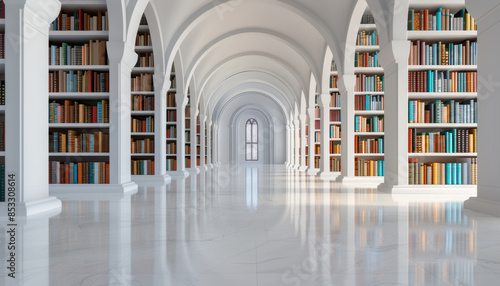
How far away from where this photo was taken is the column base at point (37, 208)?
4.42m

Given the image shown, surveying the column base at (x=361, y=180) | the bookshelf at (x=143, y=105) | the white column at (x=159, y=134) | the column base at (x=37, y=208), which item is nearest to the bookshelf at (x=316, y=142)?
the column base at (x=361, y=180)

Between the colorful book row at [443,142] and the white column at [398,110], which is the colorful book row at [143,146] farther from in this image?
the colorful book row at [443,142]

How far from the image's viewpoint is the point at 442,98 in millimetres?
8070

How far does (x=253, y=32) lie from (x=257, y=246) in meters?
11.4

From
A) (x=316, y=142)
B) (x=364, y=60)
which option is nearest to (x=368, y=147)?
(x=364, y=60)

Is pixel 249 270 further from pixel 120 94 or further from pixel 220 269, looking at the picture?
pixel 120 94

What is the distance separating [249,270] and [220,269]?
0.17 meters

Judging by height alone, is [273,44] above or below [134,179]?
above

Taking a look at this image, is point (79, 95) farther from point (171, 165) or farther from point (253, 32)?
point (253, 32)

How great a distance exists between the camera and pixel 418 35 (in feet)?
25.9

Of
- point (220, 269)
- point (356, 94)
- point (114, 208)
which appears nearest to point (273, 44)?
point (356, 94)

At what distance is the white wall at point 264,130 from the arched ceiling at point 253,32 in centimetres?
1491

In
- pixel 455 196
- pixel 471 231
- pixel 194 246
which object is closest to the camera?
pixel 194 246

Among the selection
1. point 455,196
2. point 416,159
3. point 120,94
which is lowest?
point 455,196
